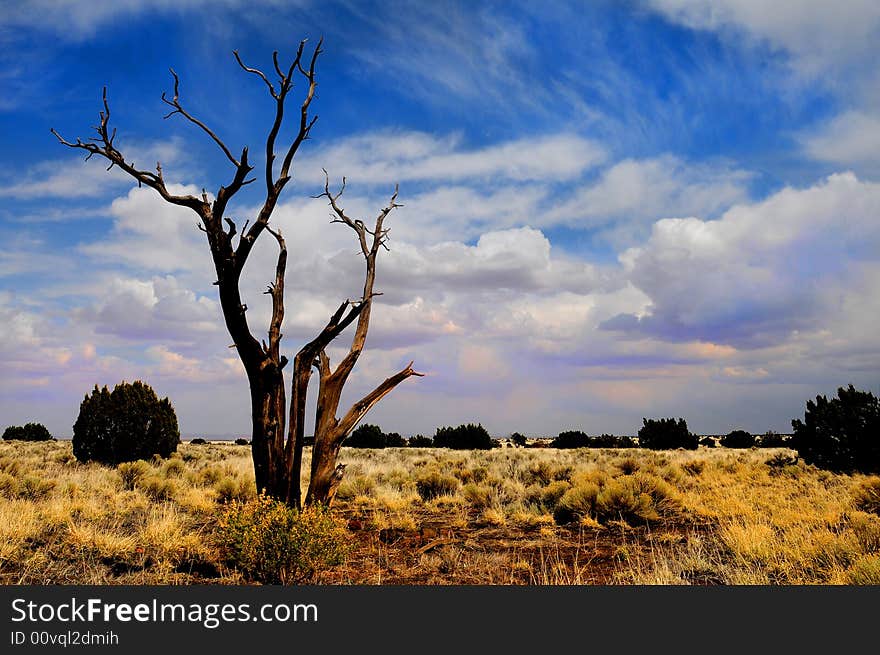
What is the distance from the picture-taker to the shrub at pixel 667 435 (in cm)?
4300

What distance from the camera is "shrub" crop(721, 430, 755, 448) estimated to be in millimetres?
50156

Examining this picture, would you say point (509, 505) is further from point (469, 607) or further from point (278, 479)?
point (469, 607)

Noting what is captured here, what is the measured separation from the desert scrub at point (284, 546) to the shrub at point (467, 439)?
36108 millimetres

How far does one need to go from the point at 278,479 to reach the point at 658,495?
907 centimetres

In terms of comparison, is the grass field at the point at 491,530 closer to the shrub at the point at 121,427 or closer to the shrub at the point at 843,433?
the shrub at the point at 843,433


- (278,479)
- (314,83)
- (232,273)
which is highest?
(314,83)

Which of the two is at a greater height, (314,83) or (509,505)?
(314,83)

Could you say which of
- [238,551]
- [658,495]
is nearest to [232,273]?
[238,551]

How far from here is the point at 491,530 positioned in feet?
39.9

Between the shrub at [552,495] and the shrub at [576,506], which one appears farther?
the shrub at [552,495]

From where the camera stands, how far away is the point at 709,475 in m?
20.6

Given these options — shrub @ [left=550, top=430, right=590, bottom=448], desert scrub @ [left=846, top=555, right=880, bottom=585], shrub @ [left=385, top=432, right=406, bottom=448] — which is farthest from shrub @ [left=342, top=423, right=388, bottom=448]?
desert scrub @ [left=846, top=555, right=880, bottom=585]

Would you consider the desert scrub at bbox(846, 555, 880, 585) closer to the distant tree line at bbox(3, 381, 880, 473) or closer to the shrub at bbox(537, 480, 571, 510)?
the shrub at bbox(537, 480, 571, 510)

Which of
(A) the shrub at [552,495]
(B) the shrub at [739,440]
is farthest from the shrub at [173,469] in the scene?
(B) the shrub at [739,440]
